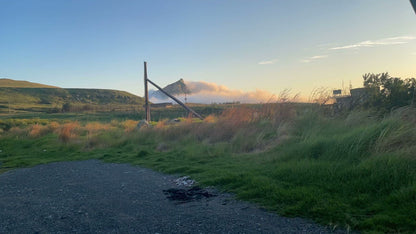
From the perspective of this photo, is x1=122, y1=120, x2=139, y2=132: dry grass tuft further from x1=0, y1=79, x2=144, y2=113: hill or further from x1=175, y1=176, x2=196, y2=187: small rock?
x1=0, y1=79, x2=144, y2=113: hill

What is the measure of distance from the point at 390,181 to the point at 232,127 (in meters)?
8.57

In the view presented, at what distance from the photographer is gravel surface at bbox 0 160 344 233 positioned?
4.27 meters

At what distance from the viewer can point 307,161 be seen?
6.90 meters

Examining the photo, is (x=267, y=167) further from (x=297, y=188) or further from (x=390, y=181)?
(x=390, y=181)

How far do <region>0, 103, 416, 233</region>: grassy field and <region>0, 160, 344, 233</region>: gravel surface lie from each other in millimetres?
512

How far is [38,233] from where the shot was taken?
4477mm

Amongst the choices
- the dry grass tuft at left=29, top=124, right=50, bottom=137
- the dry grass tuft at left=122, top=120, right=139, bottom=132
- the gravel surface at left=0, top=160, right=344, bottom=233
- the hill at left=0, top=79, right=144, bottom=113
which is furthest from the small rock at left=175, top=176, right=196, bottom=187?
the hill at left=0, top=79, right=144, bottom=113

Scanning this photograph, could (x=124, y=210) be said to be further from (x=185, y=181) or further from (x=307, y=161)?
(x=307, y=161)

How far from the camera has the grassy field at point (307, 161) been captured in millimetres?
4371

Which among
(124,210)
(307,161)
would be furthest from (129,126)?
(124,210)

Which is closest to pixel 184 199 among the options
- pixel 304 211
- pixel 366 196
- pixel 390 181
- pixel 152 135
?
pixel 304 211

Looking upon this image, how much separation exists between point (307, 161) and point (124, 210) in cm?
403

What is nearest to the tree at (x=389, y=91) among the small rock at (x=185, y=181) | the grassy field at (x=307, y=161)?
the grassy field at (x=307, y=161)

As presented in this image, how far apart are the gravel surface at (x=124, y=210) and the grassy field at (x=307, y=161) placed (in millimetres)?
512
